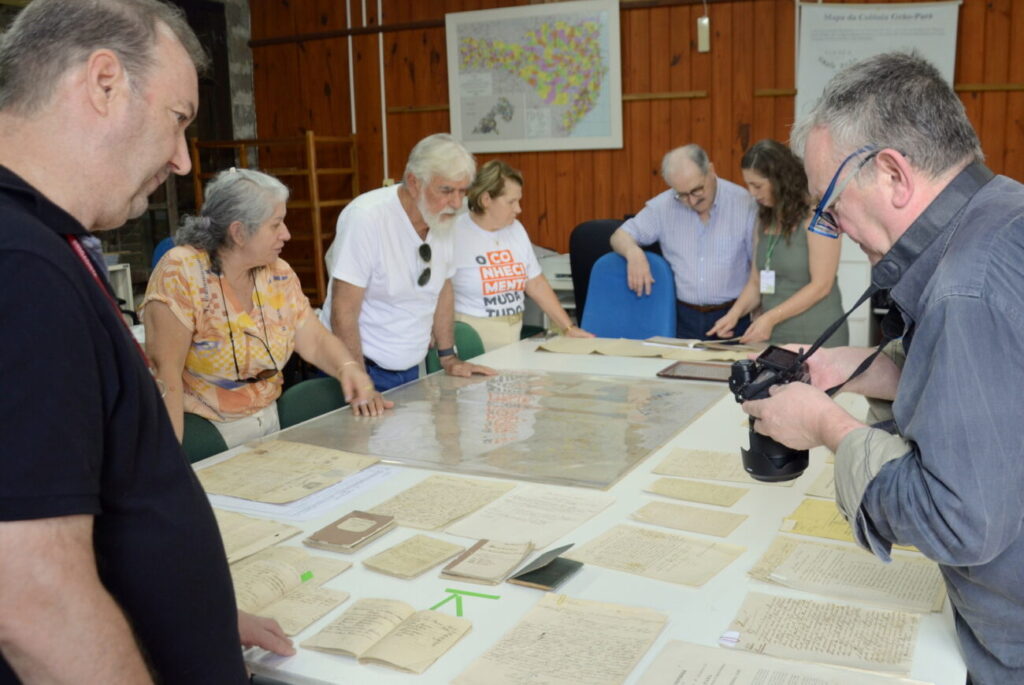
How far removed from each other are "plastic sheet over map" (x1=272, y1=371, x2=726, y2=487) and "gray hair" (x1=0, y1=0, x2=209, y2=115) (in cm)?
125

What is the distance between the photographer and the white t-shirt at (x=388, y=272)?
3.00 m

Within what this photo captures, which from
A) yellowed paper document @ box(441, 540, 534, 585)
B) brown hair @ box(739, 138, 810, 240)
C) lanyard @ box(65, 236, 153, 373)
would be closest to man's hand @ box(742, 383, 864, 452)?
yellowed paper document @ box(441, 540, 534, 585)

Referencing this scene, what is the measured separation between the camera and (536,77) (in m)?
5.90

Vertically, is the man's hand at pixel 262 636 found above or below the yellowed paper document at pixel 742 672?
above

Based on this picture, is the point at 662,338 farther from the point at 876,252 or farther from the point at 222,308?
the point at 876,252

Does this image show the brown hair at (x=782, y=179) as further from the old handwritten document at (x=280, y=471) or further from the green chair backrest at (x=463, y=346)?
the old handwritten document at (x=280, y=471)

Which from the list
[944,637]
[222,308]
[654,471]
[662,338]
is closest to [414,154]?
[222,308]

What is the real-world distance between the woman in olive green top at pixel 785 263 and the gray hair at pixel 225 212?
6.20ft

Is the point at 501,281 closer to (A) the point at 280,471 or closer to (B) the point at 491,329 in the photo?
(B) the point at 491,329

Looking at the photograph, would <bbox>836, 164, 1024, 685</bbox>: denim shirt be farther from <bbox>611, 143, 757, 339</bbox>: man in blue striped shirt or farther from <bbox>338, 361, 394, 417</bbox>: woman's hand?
<bbox>611, 143, 757, 339</bbox>: man in blue striped shirt

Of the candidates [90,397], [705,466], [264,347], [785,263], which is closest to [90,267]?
[90,397]

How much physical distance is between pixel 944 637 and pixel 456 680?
27.3 inches

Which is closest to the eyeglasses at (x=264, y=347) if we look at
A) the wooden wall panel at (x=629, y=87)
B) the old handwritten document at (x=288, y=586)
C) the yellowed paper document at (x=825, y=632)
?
the old handwritten document at (x=288, y=586)

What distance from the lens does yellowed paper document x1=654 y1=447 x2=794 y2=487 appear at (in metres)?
1.96
